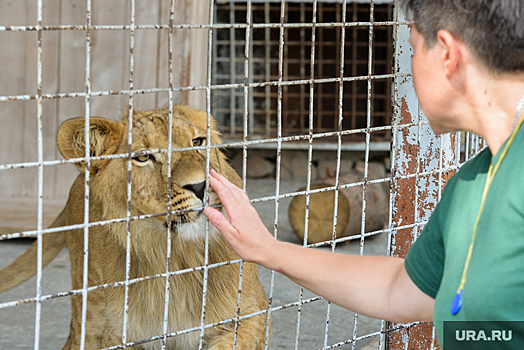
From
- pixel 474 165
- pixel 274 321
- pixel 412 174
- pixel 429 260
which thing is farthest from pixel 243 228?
pixel 274 321

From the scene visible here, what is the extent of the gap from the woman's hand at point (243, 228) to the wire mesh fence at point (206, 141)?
136mm

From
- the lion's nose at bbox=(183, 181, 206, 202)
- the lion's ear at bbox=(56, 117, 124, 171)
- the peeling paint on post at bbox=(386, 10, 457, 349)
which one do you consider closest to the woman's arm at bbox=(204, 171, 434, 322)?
the lion's nose at bbox=(183, 181, 206, 202)

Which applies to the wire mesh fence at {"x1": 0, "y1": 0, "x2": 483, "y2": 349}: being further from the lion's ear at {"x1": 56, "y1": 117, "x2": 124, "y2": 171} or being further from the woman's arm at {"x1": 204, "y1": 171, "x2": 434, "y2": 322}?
the woman's arm at {"x1": 204, "y1": 171, "x2": 434, "y2": 322}

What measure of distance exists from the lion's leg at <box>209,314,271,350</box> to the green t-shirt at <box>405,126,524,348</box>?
113 centimetres

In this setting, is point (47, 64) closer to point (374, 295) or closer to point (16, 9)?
point (16, 9)

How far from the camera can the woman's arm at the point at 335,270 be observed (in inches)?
66.1

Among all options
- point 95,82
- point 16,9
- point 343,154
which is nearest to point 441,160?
point 95,82

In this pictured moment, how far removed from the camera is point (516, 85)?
1.33 metres

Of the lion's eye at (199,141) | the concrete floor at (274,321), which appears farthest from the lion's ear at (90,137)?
the concrete floor at (274,321)

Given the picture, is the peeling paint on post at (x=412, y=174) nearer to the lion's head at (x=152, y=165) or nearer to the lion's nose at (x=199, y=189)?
the lion's head at (x=152, y=165)

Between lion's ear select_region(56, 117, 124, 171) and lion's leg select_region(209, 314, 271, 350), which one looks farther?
lion's leg select_region(209, 314, 271, 350)

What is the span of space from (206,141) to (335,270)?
36.2 inches

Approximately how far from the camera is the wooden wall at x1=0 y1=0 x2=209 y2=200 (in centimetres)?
534

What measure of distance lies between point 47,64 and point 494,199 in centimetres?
480
